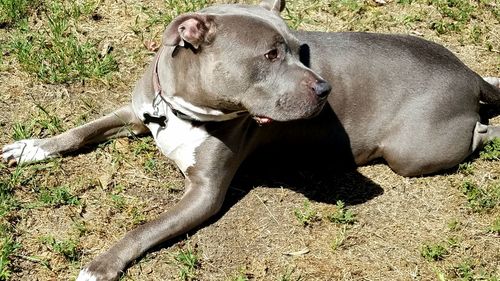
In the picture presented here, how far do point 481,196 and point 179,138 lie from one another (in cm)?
229

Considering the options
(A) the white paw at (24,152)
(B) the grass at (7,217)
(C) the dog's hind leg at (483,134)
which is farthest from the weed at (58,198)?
(C) the dog's hind leg at (483,134)

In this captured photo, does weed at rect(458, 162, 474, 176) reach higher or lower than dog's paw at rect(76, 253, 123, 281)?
higher

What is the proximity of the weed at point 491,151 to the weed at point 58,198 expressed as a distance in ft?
10.2

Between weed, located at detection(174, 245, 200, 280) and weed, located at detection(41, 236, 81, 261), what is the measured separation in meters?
0.64

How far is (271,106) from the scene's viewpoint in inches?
183

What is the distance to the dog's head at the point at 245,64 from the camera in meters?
4.54

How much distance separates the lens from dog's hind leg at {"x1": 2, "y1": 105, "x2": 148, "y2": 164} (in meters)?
5.36

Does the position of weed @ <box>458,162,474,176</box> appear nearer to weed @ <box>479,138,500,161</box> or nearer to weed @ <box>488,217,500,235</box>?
weed @ <box>479,138,500,161</box>

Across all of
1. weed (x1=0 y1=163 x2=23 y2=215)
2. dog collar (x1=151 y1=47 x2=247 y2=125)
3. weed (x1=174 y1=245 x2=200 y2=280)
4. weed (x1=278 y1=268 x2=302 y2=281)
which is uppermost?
dog collar (x1=151 y1=47 x2=247 y2=125)

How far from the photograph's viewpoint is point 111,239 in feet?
16.3

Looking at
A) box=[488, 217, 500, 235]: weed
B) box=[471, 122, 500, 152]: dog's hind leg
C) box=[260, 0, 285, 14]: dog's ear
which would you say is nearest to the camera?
box=[260, 0, 285, 14]: dog's ear

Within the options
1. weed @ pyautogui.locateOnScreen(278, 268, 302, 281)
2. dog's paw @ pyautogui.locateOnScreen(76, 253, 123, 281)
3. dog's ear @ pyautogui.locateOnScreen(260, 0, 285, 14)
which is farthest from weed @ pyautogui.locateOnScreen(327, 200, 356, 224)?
dog's paw @ pyautogui.locateOnScreen(76, 253, 123, 281)

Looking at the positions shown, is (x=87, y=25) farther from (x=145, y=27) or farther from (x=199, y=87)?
(x=199, y=87)

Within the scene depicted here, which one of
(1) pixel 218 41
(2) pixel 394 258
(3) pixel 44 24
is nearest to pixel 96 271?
(1) pixel 218 41
